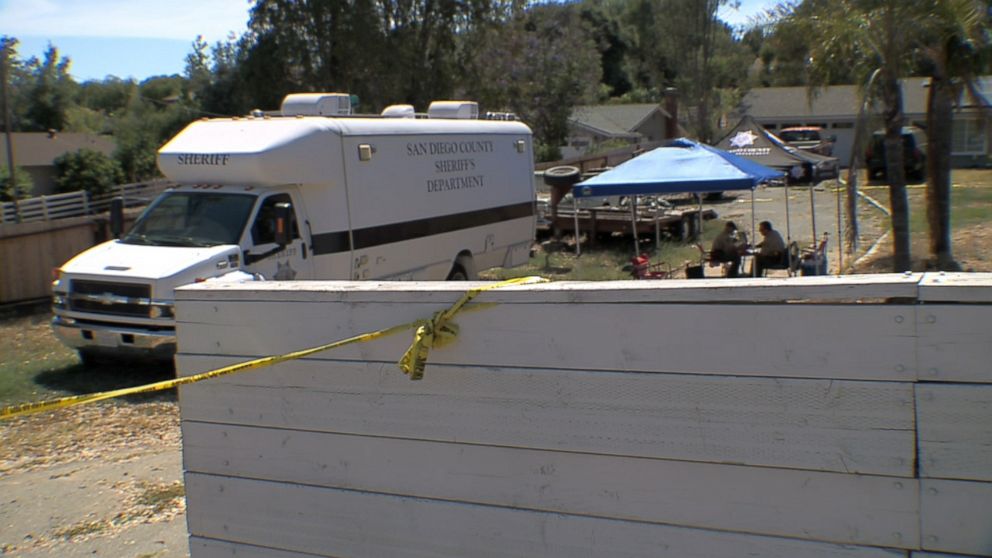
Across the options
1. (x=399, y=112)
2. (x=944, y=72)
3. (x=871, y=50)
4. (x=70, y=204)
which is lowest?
(x=70, y=204)

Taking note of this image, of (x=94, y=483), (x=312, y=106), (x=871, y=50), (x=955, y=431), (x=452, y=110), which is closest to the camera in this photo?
(x=955, y=431)

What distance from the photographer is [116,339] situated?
34.2ft

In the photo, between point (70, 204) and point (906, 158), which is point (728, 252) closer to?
point (906, 158)

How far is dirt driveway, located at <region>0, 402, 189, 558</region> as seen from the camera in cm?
557

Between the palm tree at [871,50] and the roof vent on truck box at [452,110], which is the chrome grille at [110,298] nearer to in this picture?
the roof vent on truck box at [452,110]

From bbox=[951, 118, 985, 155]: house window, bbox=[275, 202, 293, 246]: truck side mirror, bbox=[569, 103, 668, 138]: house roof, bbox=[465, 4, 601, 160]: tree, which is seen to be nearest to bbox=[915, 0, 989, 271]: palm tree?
bbox=[275, 202, 293, 246]: truck side mirror

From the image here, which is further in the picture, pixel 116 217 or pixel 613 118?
pixel 613 118

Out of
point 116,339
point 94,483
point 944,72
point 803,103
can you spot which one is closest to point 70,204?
point 116,339

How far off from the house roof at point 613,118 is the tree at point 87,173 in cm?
2040

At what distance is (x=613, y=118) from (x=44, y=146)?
27.0 metres

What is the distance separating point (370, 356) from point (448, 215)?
10848 mm

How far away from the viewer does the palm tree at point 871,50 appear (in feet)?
43.7

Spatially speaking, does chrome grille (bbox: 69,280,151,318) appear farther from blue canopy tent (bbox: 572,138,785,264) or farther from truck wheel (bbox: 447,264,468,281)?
blue canopy tent (bbox: 572,138,785,264)

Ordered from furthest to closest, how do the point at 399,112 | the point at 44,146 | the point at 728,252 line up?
the point at 44,146, the point at 728,252, the point at 399,112
